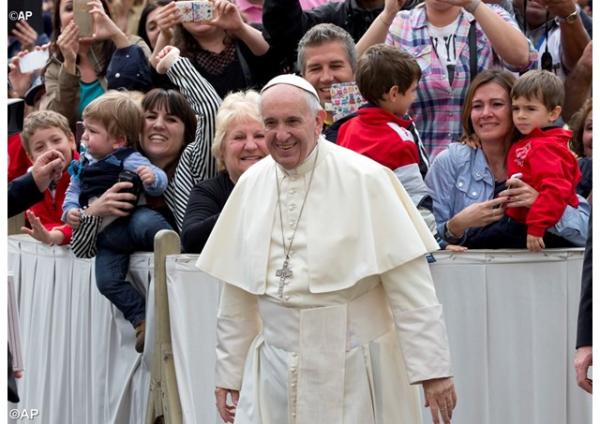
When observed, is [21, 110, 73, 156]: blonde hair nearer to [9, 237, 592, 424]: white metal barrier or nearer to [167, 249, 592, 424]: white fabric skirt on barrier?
[9, 237, 592, 424]: white metal barrier

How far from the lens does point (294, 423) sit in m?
5.66

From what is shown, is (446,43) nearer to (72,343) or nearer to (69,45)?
(69,45)

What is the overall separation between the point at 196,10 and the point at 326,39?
1.10 meters

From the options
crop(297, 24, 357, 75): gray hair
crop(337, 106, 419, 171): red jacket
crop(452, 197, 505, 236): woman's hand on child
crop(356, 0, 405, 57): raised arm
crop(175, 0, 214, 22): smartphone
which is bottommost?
crop(452, 197, 505, 236): woman's hand on child

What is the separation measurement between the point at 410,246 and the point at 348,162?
44 centimetres

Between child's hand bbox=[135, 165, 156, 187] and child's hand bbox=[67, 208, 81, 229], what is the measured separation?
40 centimetres

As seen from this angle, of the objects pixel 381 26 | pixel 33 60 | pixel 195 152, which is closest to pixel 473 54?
pixel 381 26

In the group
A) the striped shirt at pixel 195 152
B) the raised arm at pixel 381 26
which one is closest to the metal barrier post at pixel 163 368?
the striped shirt at pixel 195 152

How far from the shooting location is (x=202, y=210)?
7.06 metres

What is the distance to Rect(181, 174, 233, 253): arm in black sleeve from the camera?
6.95 metres

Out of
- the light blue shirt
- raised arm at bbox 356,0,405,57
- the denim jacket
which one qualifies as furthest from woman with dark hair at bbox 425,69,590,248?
the light blue shirt

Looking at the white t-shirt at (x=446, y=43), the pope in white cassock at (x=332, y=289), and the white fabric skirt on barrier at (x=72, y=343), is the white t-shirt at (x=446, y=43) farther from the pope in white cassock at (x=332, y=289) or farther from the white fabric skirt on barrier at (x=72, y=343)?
the pope in white cassock at (x=332, y=289)

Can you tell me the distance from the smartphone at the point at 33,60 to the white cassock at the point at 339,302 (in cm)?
421

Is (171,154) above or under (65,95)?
under
